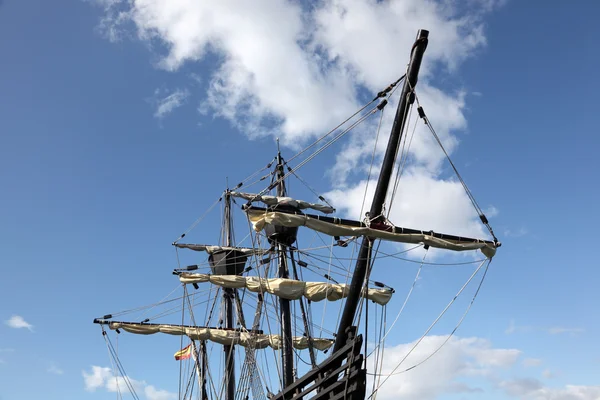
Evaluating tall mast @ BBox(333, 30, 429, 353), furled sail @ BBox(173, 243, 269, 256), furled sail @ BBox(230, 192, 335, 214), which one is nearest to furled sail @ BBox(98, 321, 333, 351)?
furled sail @ BBox(173, 243, 269, 256)

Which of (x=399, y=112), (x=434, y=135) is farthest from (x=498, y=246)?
(x=399, y=112)

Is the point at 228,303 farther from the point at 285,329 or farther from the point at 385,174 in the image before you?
the point at 385,174

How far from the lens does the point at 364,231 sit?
15438 millimetres

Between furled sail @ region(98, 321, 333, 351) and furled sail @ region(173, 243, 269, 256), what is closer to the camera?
furled sail @ region(98, 321, 333, 351)

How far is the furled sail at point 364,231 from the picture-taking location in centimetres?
1557

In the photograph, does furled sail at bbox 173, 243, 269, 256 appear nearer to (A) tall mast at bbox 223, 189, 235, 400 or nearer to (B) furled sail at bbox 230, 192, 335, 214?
(A) tall mast at bbox 223, 189, 235, 400

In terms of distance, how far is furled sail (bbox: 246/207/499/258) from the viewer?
15570 mm

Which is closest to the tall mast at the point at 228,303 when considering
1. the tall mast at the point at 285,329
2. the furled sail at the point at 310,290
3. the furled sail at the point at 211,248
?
the furled sail at the point at 211,248

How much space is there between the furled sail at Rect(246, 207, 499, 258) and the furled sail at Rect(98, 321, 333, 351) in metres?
17.1

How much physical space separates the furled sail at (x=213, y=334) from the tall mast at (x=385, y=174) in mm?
19658

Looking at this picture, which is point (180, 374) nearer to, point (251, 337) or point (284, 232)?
point (251, 337)

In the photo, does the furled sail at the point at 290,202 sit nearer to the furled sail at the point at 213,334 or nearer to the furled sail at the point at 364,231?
the furled sail at the point at 364,231

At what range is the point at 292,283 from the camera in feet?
83.9

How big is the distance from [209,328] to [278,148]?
1184 centimetres
